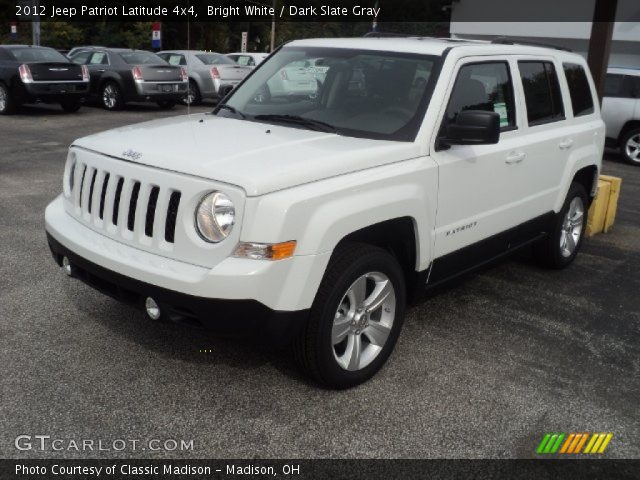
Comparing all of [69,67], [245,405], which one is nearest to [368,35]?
[245,405]

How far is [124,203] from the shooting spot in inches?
141

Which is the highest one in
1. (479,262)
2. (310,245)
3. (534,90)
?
(534,90)

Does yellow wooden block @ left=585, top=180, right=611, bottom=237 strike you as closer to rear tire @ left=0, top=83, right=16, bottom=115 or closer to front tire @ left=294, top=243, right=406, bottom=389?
front tire @ left=294, top=243, right=406, bottom=389

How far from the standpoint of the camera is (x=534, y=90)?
5117 millimetres

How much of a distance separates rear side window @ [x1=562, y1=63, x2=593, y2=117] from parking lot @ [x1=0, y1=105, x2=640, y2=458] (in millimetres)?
1522

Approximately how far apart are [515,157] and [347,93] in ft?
4.13

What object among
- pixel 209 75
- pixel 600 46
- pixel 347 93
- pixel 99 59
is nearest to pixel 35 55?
pixel 99 59

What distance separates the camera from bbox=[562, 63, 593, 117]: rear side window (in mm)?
5734

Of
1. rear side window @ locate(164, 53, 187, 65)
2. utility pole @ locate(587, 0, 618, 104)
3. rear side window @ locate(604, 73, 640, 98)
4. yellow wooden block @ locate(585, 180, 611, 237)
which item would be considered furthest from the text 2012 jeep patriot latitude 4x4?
rear side window @ locate(164, 53, 187, 65)

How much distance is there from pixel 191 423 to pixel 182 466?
34 centimetres

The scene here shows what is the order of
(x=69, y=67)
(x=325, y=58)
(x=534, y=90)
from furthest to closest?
(x=69, y=67), (x=534, y=90), (x=325, y=58)

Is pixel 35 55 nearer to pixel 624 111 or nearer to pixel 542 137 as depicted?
pixel 624 111

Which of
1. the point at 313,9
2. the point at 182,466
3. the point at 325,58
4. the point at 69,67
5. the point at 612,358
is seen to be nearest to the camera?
the point at 182,466

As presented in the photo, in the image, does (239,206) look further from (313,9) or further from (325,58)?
(313,9)
